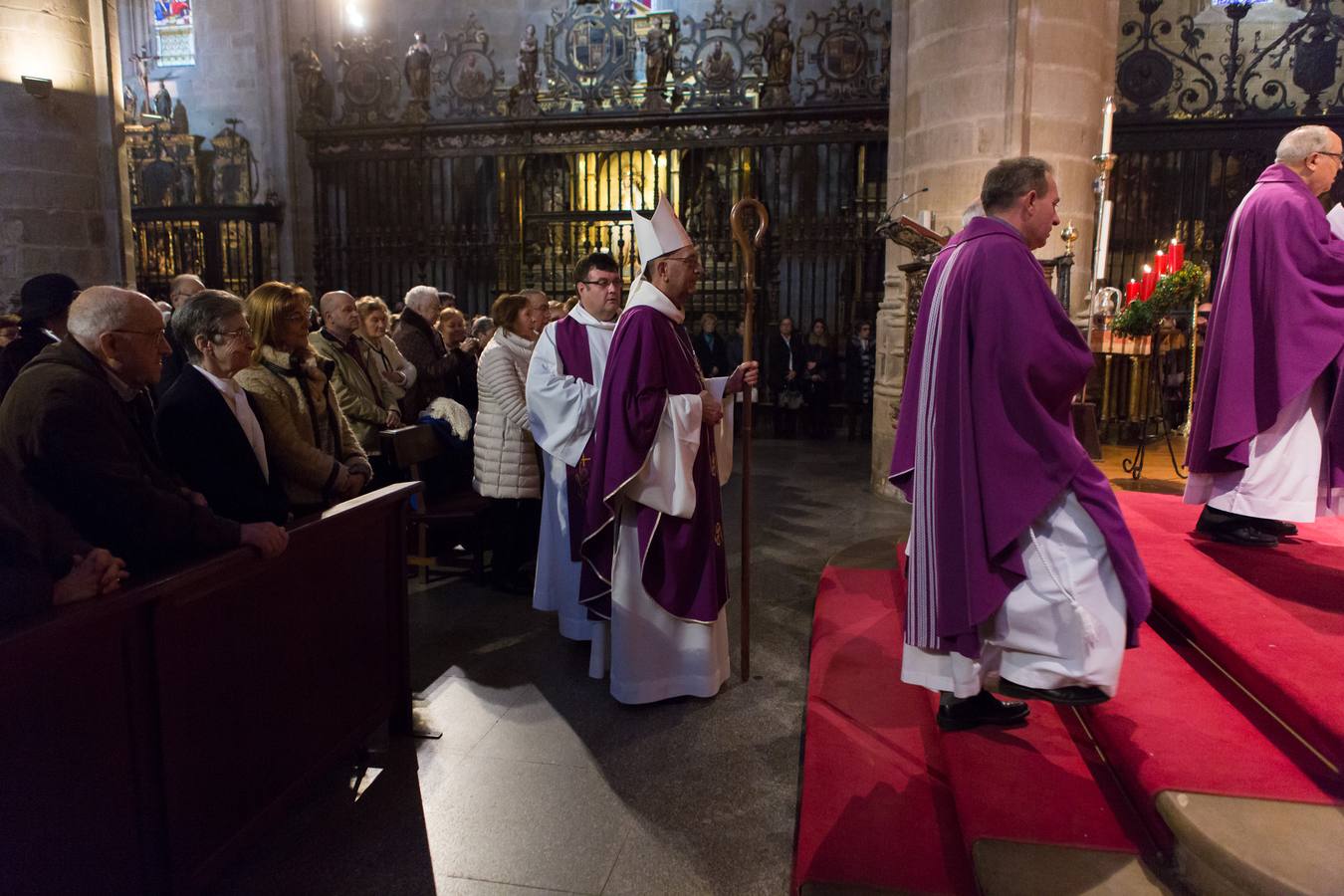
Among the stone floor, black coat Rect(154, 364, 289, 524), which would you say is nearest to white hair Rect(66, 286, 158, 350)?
black coat Rect(154, 364, 289, 524)

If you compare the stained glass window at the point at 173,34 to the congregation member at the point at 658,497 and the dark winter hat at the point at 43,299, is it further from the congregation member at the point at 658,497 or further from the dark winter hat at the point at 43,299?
the congregation member at the point at 658,497

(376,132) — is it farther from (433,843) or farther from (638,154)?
(433,843)

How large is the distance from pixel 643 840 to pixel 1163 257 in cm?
492

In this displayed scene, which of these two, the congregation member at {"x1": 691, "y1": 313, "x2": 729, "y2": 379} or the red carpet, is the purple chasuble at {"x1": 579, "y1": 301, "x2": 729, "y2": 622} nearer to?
the red carpet

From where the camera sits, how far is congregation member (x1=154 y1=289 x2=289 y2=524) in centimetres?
288

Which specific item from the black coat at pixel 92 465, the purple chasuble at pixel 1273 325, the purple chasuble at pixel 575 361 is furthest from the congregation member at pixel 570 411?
the purple chasuble at pixel 1273 325

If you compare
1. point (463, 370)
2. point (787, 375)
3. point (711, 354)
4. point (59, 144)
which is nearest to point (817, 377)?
point (787, 375)

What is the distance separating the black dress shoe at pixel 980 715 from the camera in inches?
109

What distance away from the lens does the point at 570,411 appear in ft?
13.0

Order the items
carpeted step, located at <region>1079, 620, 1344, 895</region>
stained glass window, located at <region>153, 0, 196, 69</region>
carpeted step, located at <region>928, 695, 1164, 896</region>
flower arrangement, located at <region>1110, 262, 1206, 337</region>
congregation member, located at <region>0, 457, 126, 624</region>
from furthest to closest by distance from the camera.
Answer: stained glass window, located at <region>153, 0, 196, 69</region> < flower arrangement, located at <region>1110, 262, 1206, 337</region> < carpeted step, located at <region>928, 695, 1164, 896</region> < carpeted step, located at <region>1079, 620, 1344, 895</region> < congregation member, located at <region>0, 457, 126, 624</region>

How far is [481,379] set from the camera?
500 cm

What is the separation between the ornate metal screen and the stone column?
12.4 ft

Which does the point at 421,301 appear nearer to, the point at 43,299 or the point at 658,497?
the point at 43,299

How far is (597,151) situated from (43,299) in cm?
857
